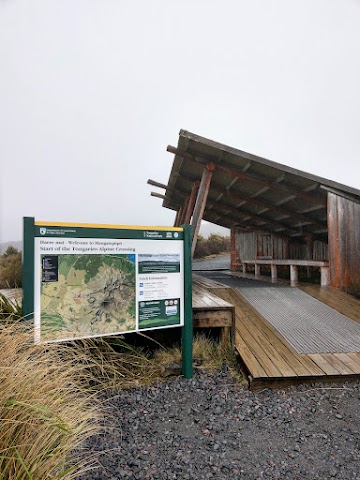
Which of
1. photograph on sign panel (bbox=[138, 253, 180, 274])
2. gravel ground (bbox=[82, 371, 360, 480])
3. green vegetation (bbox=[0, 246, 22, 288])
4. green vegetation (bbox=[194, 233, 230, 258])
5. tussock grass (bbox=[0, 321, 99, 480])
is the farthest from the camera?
green vegetation (bbox=[194, 233, 230, 258])

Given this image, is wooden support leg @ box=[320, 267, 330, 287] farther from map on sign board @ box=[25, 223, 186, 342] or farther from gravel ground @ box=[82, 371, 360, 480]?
map on sign board @ box=[25, 223, 186, 342]

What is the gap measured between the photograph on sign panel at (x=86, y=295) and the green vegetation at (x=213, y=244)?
18.8 meters

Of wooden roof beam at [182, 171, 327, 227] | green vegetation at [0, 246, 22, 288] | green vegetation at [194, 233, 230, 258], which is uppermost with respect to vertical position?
wooden roof beam at [182, 171, 327, 227]

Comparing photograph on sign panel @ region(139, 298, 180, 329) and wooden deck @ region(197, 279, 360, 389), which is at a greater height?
photograph on sign panel @ region(139, 298, 180, 329)

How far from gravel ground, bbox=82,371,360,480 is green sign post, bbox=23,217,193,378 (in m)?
0.48

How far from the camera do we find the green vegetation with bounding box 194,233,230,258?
2174cm

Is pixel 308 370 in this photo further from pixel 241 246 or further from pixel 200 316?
pixel 241 246

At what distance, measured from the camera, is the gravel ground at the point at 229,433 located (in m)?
1.64

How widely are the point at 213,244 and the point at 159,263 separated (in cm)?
2019

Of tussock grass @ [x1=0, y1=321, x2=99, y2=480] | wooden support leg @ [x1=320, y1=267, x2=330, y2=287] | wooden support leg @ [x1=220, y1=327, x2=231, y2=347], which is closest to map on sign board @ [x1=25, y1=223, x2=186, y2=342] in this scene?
tussock grass @ [x1=0, y1=321, x2=99, y2=480]

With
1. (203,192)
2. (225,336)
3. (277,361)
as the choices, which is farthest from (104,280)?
(203,192)

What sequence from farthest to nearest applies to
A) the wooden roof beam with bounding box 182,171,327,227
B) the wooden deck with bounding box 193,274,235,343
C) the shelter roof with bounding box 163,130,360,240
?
the wooden roof beam with bounding box 182,171,327,227 < the shelter roof with bounding box 163,130,360,240 < the wooden deck with bounding box 193,274,235,343

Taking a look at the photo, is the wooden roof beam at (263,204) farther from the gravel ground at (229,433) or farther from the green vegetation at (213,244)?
the green vegetation at (213,244)

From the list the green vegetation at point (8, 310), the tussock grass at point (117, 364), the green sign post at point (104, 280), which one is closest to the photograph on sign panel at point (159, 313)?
the green sign post at point (104, 280)
